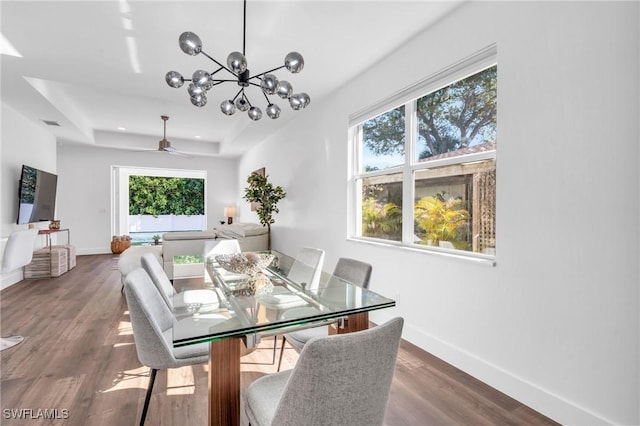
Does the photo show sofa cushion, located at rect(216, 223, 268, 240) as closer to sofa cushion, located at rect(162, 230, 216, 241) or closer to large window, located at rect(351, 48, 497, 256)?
sofa cushion, located at rect(162, 230, 216, 241)

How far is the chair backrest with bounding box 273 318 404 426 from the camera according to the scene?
0.80 metres

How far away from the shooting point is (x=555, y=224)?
5.65ft

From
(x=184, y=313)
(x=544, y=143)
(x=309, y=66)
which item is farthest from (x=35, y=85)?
(x=544, y=143)

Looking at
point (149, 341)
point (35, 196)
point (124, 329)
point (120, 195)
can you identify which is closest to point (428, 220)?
point (149, 341)

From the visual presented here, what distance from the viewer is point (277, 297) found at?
1.76 m

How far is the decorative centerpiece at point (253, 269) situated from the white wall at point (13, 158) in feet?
13.0

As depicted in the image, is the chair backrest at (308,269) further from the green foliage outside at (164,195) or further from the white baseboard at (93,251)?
the green foliage outside at (164,195)

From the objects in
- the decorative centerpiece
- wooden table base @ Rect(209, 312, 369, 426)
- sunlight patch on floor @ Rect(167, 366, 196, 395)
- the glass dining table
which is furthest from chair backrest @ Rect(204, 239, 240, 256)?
wooden table base @ Rect(209, 312, 369, 426)

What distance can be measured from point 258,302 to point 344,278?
2.54 feet

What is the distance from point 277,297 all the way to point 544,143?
69.9 inches

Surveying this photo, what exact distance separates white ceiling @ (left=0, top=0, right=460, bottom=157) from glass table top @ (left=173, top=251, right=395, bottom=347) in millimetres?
1892

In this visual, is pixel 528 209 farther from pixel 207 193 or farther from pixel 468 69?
pixel 207 193

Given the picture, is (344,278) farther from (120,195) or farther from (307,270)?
(120,195)

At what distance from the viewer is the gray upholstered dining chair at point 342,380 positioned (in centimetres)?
80
